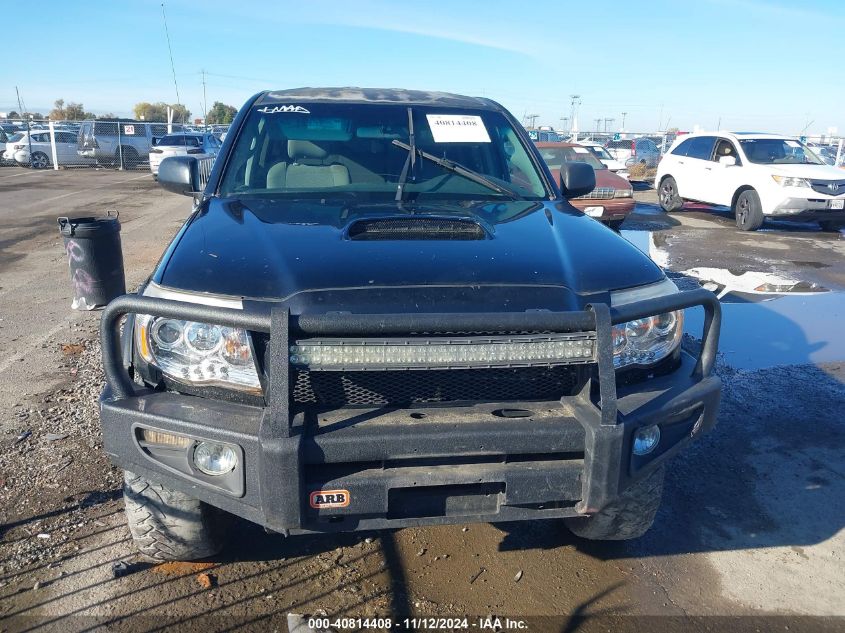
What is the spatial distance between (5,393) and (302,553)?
9.02 ft

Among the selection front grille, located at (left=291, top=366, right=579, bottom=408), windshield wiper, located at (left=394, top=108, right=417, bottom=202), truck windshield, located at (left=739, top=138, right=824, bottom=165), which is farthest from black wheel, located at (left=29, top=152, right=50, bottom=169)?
front grille, located at (left=291, top=366, right=579, bottom=408)

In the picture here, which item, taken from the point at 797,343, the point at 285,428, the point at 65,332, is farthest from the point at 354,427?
the point at 797,343

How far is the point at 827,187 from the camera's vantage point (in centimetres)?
1264

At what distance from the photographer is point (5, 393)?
14.9ft

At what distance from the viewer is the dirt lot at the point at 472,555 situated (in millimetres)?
2693

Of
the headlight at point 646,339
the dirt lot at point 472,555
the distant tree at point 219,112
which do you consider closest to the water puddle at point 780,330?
the dirt lot at point 472,555

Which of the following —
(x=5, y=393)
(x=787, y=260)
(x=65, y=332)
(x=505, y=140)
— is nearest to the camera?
(x=505, y=140)

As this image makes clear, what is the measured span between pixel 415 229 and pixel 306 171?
1093 mm

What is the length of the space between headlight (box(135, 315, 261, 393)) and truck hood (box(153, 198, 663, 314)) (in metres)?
0.14

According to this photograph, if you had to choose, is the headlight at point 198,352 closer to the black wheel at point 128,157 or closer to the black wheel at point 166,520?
the black wheel at point 166,520

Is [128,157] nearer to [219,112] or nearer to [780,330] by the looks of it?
[780,330]

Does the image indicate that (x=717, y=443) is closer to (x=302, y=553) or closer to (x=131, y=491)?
(x=302, y=553)

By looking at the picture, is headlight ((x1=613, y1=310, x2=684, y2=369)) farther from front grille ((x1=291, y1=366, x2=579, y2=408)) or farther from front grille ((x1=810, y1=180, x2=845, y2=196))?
front grille ((x1=810, y1=180, x2=845, y2=196))

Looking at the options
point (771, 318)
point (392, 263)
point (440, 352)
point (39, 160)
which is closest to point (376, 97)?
point (392, 263)
